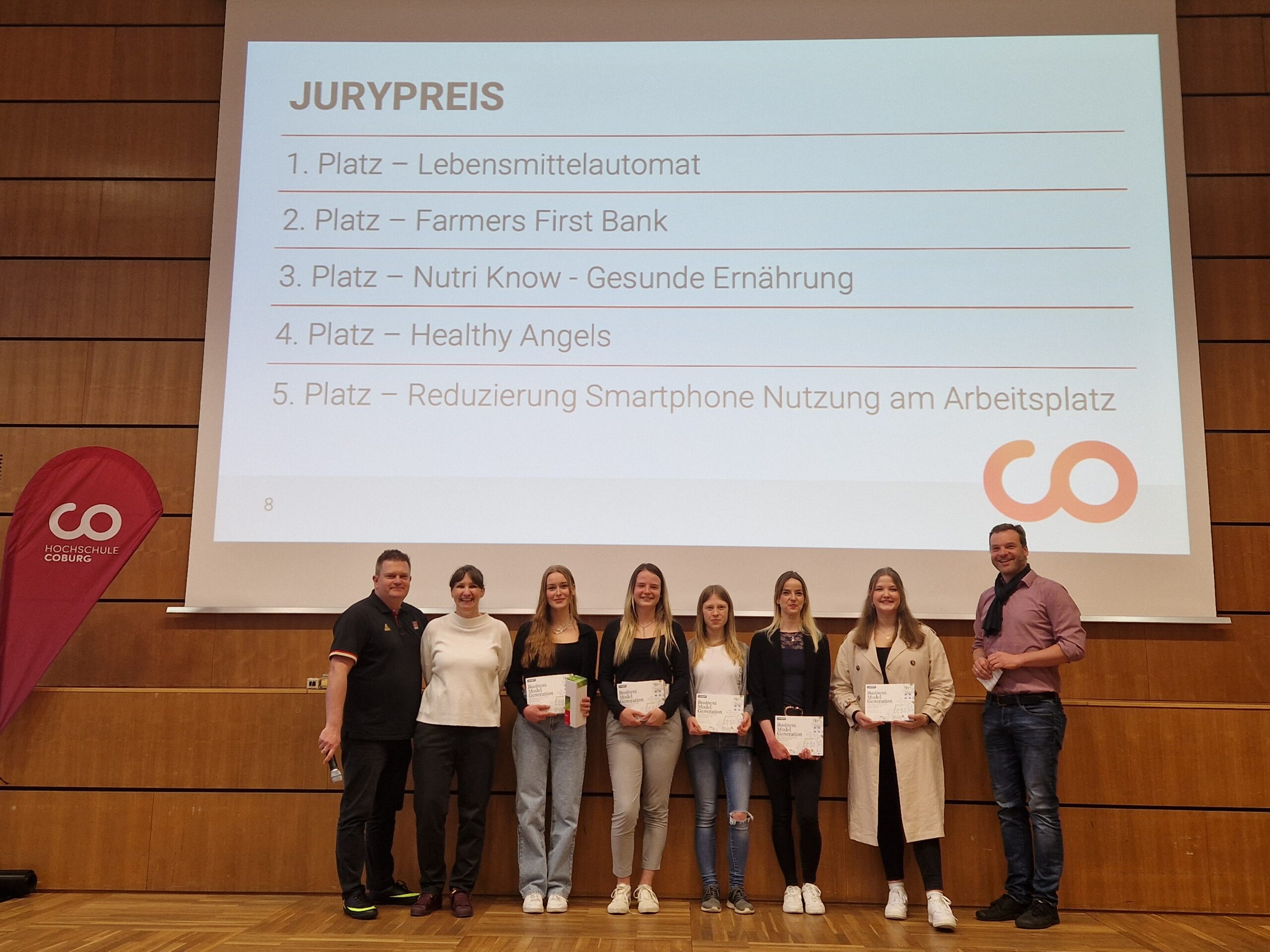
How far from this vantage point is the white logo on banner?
12.6ft

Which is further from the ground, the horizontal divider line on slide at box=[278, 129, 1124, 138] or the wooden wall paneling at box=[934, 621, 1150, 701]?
the horizontal divider line on slide at box=[278, 129, 1124, 138]

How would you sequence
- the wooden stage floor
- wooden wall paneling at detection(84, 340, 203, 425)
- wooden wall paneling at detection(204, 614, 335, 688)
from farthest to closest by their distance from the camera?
wooden wall paneling at detection(84, 340, 203, 425), wooden wall paneling at detection(204, 614, 335, 688), the wooden stage floor

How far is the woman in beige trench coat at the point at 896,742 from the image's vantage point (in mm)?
3334

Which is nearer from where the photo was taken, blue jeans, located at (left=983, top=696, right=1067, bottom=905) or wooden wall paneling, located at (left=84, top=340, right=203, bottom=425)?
blue jeans, located at (left=983, top=696, right=1067, bottom=905)

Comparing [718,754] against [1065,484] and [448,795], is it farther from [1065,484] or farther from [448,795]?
Answer: [1065,484]

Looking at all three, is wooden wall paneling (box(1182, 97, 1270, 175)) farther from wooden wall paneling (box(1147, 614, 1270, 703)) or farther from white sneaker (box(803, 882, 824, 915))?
white sneaker (box(803, 882, 824, 915))

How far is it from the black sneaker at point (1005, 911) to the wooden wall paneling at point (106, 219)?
4.23 m

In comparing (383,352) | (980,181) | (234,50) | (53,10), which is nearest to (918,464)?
(980,181)

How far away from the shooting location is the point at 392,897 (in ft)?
11.2

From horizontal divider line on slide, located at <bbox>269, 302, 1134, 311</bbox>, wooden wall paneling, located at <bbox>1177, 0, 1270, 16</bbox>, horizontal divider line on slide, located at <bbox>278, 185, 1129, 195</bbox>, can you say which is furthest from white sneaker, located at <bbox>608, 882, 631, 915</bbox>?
wooden wall paneling, located at <bbox>1177, 0, 1270, 16</bbox>

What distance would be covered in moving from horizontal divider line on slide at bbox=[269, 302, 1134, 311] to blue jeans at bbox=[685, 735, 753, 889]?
1793 mm

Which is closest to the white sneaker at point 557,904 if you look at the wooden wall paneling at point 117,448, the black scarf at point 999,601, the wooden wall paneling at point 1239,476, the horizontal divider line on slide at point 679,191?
the black scarf at point 999,601

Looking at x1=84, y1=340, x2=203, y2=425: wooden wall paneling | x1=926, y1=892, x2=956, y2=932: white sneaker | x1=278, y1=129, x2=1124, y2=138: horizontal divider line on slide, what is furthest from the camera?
x1=84, y1=340, x2=203, y2=425: wooden wall paneling

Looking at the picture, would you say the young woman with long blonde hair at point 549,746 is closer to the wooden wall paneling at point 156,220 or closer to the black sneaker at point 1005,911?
the black sneaker at point 1005,911
